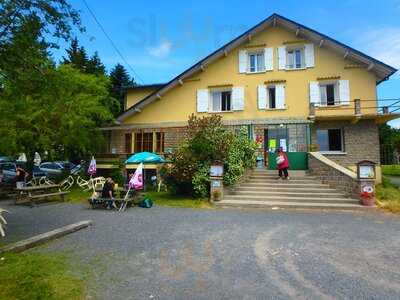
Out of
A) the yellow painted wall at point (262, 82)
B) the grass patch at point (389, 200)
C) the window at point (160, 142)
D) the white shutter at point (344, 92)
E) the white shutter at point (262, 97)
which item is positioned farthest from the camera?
the window at point (160, 142)

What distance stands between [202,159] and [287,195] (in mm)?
3780

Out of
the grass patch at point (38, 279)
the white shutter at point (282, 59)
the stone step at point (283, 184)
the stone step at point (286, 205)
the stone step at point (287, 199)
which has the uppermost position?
the white shutter at point (282, 59)

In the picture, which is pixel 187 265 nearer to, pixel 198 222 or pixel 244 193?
pixel 198 222

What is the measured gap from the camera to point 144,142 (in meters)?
23.3

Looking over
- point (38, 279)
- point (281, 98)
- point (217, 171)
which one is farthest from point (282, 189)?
point (38, 279)

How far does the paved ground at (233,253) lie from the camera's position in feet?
15.7

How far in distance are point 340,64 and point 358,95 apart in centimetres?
208

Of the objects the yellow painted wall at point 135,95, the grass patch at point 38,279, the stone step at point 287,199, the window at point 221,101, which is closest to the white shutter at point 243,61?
the window at point 221,101

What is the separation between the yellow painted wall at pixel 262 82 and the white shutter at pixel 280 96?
24 cm

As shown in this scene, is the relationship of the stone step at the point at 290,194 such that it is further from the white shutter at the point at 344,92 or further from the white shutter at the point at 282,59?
the white shutter at the point at 282,59

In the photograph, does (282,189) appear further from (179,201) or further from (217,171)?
(179,201)

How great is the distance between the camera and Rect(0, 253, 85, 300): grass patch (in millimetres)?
4566

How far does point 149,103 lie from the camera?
76.5 ft

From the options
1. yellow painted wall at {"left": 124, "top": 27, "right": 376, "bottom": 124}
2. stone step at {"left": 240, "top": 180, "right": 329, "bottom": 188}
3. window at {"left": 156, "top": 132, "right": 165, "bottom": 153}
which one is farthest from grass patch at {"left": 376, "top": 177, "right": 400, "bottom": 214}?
window at {"left": 156, "top": 132, "right": 165, "bottom": 153}
